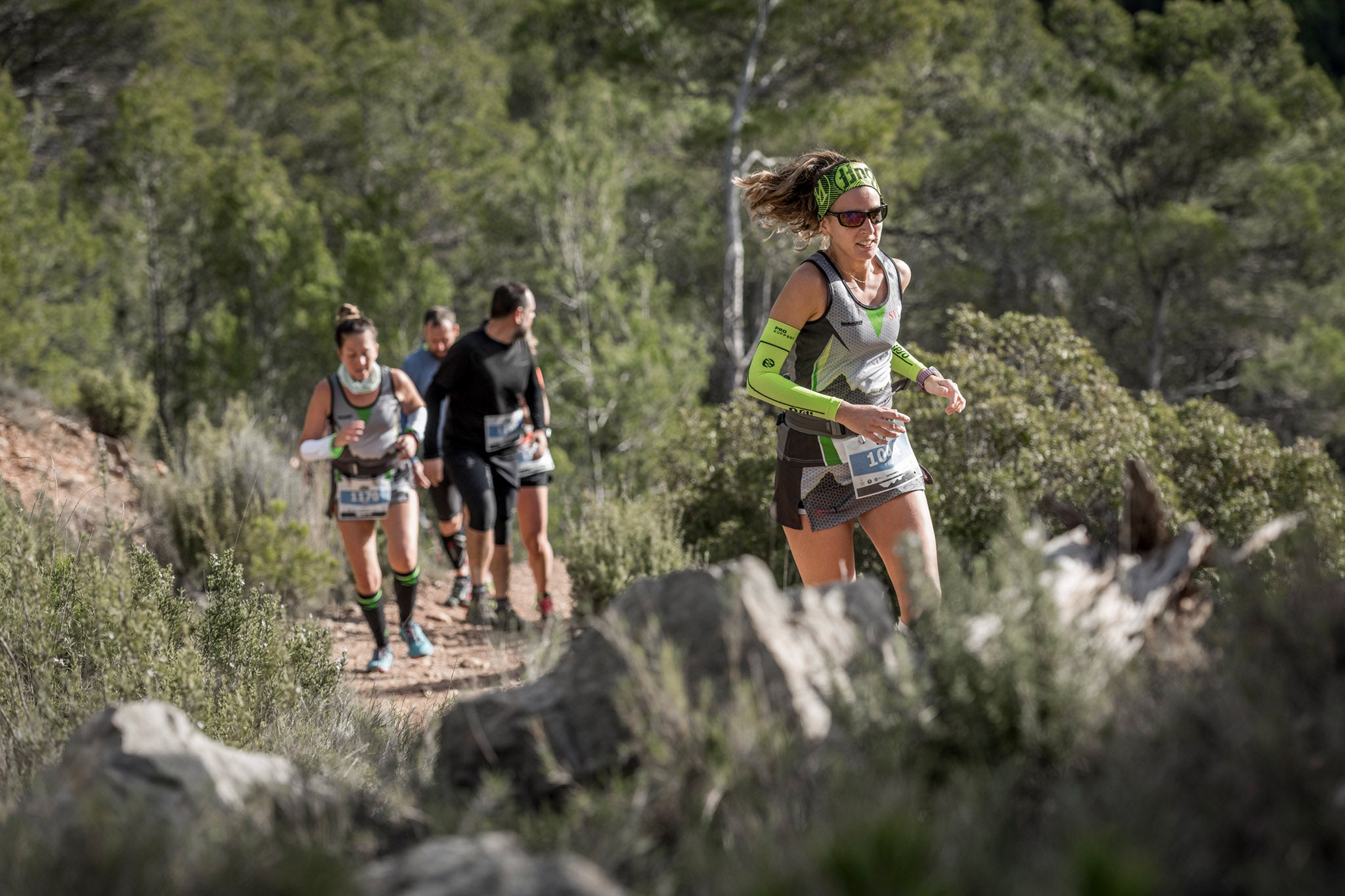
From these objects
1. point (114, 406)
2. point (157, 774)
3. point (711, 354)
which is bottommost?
point (157, 774)

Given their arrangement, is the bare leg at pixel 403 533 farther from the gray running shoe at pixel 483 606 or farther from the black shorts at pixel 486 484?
the gray running shoe at pixel 483 606

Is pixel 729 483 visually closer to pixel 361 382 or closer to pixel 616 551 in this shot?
pixel 616 551

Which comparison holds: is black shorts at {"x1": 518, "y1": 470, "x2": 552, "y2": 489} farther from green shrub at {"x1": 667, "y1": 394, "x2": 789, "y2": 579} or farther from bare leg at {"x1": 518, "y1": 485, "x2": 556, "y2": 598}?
green shrub at {"x1": 667, "y1": 394, "x2": 789, "y2": 579}

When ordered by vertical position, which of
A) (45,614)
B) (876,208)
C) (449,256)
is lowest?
(45,614)

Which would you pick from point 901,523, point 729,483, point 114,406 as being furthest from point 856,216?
point 114,406

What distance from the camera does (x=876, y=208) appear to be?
10.1 ft

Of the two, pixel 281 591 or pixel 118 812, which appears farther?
pixel 281 591

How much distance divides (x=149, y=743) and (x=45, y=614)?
52.2 inches

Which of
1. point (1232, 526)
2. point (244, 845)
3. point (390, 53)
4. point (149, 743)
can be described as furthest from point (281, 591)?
point (390, 53)

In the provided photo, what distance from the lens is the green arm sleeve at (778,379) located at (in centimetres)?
292

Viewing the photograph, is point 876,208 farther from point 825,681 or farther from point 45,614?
point 45,614

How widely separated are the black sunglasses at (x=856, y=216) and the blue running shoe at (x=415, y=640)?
10.1ft

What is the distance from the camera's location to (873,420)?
9.16 feet

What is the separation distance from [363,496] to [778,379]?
2319mm
